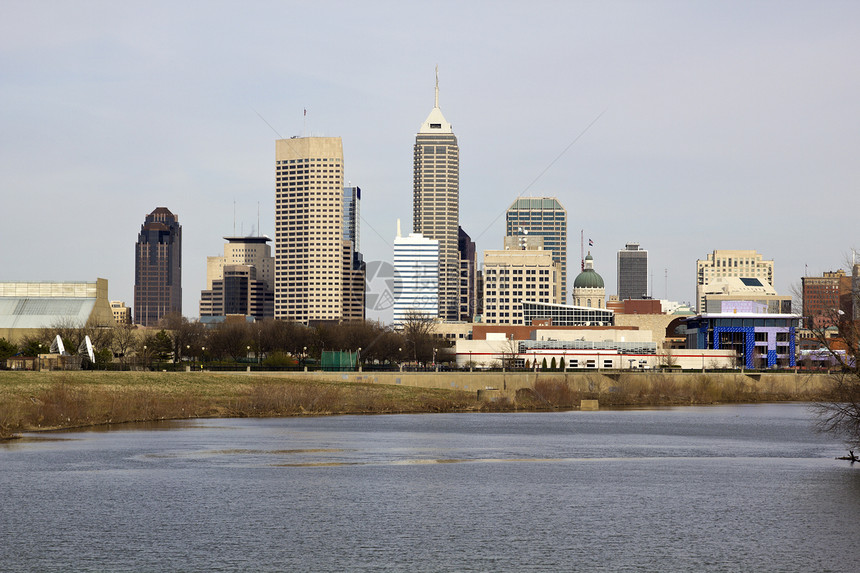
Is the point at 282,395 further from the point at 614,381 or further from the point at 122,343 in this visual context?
the point at 122,343

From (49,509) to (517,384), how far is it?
11325 cm

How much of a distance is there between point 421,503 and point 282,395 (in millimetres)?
72957

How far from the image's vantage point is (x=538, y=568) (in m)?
39.0

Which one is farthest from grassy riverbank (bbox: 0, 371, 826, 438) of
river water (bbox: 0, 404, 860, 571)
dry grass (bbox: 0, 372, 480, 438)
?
river water (bbox: 0, 404, 860, 571)

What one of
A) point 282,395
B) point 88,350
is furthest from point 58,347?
point 282,395

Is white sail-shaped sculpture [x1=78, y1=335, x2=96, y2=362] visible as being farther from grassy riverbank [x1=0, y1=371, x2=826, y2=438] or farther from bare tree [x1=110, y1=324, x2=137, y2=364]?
bare tree [x1=110, y1=324, x2=137, y2=364]

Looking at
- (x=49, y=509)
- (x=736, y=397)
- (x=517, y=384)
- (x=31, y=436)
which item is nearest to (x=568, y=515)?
(x=49, y=509)

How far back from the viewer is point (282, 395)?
407 feet

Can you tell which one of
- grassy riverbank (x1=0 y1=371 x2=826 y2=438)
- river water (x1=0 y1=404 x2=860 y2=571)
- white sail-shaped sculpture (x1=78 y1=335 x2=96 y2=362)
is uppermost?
white sail-shaped sculpture (x1=78 y1=335 x2=96 y2=362)

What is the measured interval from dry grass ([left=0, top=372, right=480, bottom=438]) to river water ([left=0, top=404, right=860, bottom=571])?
11.8m

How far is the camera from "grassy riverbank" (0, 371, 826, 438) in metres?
101

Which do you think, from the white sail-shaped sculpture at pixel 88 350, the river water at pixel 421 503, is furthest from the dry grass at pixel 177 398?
the river water at pixel 421 503

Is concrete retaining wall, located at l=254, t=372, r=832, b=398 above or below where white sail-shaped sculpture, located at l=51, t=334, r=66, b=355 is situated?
below

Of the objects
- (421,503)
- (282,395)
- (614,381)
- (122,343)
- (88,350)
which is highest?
(122,343)
